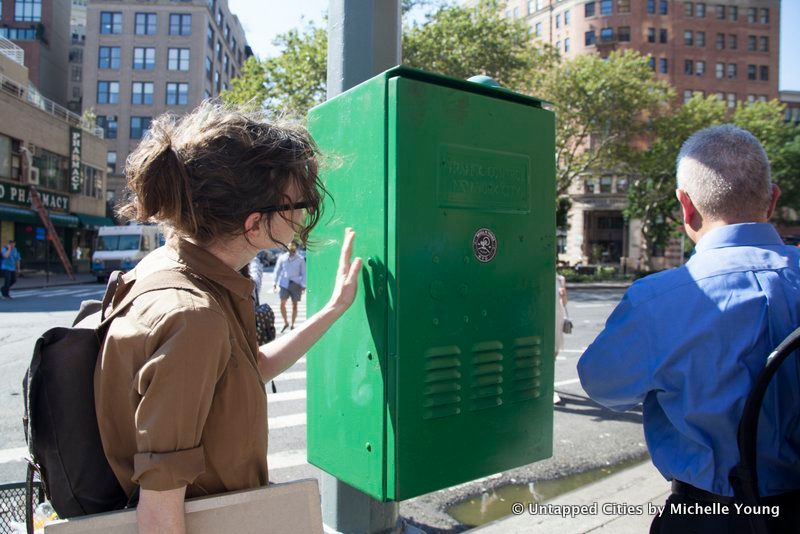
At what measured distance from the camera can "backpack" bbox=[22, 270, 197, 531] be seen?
129cm

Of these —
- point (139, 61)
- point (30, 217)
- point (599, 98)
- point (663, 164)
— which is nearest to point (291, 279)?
point (599, 98)

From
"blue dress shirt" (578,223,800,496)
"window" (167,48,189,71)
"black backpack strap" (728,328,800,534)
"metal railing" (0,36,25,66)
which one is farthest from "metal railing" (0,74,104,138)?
"black backpack strap" (728,328,800,534)

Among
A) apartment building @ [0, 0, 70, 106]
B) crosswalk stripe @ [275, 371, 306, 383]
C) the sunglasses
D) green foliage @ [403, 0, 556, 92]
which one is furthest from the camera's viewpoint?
apartment building @ [0, 0, 70, 106]

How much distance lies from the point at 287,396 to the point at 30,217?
26.4m

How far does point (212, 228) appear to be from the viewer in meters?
1.48

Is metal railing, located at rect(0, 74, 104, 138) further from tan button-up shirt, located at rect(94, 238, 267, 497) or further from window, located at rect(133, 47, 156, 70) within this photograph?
tan button-up shirt, located at rect(94, 238, 267, 497)

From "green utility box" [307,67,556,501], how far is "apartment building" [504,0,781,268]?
1881 inches

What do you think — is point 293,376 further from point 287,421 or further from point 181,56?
point 181,56

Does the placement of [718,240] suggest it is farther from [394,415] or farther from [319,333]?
[319,333]

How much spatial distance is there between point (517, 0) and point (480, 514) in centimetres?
6528

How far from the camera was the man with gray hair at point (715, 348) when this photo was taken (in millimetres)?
1549

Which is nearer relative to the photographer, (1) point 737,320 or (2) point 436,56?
(1) point 737,320

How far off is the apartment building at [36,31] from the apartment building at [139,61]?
2.60 metres

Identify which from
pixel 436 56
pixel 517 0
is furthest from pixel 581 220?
pixel 436 56
